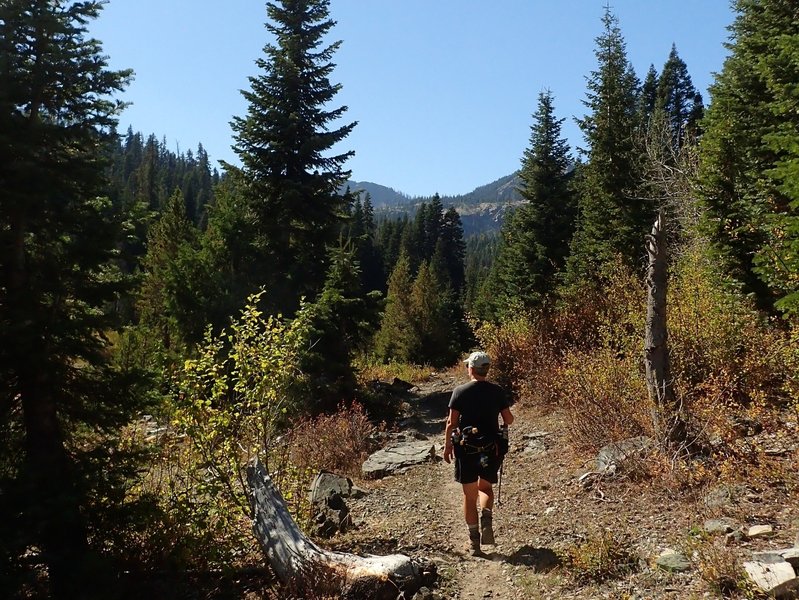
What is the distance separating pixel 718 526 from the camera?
5211 millimetres

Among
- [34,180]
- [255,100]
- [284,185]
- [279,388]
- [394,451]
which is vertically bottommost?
[394,451]

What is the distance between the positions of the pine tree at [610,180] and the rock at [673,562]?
1228 cm

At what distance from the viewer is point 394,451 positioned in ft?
37.3

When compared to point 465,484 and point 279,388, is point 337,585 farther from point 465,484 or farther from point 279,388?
point 279,388

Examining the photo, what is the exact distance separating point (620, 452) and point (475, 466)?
2.67 meters

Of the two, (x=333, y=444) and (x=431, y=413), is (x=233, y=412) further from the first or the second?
(x=431, y=413)

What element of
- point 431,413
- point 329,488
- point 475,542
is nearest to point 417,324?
point 431,413

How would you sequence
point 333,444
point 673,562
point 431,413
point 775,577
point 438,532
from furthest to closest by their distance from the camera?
point 431,413
point 333,444
point 438,532
point 673,562
point 775,577

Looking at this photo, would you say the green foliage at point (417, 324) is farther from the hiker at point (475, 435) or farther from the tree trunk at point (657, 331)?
the hiker at point (475, 435)

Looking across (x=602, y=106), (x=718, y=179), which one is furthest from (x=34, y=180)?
(x=602, y=106)

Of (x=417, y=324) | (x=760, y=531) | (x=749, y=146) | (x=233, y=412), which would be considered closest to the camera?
(x=760, y=531)

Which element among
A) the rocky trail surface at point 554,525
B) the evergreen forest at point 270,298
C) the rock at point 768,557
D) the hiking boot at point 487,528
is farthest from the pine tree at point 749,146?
the hiking boot at point 487,528

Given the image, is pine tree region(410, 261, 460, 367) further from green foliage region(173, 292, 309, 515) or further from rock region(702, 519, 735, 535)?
rock region(702, 519, 735, 535)

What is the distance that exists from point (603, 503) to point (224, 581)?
4.71 metres
